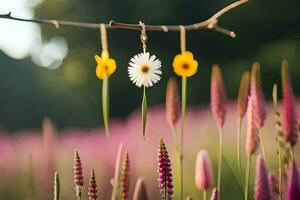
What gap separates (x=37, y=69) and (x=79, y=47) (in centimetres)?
108

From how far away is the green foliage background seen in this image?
29.4 ft

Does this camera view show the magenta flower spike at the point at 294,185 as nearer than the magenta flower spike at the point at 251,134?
Yes

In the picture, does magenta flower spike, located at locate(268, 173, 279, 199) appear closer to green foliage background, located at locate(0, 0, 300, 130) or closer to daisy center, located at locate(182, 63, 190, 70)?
daisy center, located at locate(182, 63, 190, 70)

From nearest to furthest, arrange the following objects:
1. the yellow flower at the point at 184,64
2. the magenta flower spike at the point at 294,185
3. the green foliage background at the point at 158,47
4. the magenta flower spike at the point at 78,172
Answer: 1. the magenta flower spike at the point at 294,185
2. the magenta flower spike at the point at 78,172
3. the yellow flower at the point at 184,64
4. the green foliage background at the point at 158,47

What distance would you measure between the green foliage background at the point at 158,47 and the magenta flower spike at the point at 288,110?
7650 millimetres

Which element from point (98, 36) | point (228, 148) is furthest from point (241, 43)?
point (228, 148)

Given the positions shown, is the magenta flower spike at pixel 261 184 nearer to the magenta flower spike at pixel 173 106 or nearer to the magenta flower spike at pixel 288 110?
the magenta flower spike at pixel 288 110

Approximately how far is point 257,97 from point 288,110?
0.10 metres

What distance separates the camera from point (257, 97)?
1.11 m

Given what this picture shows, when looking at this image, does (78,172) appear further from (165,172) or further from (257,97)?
(257,97)

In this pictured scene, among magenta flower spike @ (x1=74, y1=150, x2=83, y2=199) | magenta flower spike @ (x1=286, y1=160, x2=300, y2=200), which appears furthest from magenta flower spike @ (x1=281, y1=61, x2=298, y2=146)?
magenta flower spike @ (x1=74, y1=150, x2=83, y2=199)

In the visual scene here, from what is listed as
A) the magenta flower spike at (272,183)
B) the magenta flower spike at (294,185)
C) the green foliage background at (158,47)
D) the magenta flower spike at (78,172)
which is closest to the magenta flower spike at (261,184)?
the magenta flower spike at (294,185)

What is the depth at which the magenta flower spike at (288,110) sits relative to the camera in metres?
1.01

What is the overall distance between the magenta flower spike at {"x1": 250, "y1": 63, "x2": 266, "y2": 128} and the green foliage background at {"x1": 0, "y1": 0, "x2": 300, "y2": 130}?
298 inches
